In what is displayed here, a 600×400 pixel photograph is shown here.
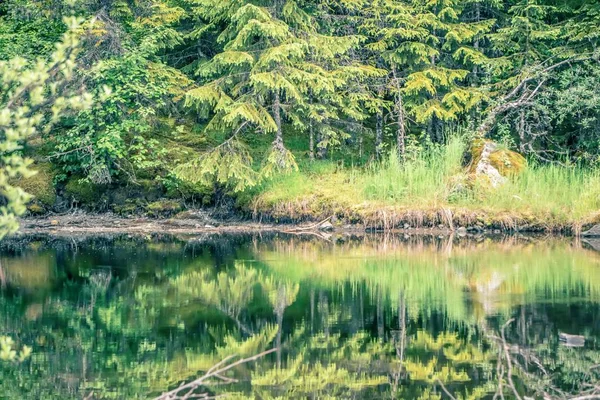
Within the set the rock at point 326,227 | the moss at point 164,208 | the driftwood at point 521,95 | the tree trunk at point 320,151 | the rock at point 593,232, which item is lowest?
the rock at point 593,232

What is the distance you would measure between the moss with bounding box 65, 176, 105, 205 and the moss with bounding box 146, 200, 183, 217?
1399mm

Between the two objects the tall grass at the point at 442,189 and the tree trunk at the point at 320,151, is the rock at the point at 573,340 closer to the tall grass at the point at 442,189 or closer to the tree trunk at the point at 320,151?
the tall grass at the point at 442,189

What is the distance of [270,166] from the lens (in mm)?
20906

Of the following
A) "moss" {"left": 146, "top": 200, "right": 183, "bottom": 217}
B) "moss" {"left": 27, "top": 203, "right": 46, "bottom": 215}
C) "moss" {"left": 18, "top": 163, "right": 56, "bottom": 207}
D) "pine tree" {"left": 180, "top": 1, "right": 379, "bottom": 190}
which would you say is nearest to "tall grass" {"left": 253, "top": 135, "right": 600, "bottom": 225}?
"pine tree" {"left": 180, "top": 1, "right": 379, "bottom": 190}

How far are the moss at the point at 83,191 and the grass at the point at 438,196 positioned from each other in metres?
4.13

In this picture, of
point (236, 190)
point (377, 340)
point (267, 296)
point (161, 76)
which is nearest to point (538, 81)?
point (236, 190)

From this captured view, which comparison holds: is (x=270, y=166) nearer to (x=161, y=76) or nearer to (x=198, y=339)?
(x=161, y=76)

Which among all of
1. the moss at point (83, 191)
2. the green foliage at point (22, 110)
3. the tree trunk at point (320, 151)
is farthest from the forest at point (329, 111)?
the green foliage at point (22, 110)

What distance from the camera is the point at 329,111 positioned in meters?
21.9

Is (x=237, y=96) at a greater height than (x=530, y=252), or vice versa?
(x=237, y=96)

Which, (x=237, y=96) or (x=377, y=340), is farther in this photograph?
(x=237, y=96)

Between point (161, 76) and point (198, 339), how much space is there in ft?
43.0

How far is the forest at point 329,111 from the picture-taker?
67.7 ft

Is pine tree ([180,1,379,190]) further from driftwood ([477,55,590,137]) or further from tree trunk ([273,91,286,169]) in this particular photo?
driftwood ([477,55,590,137])
